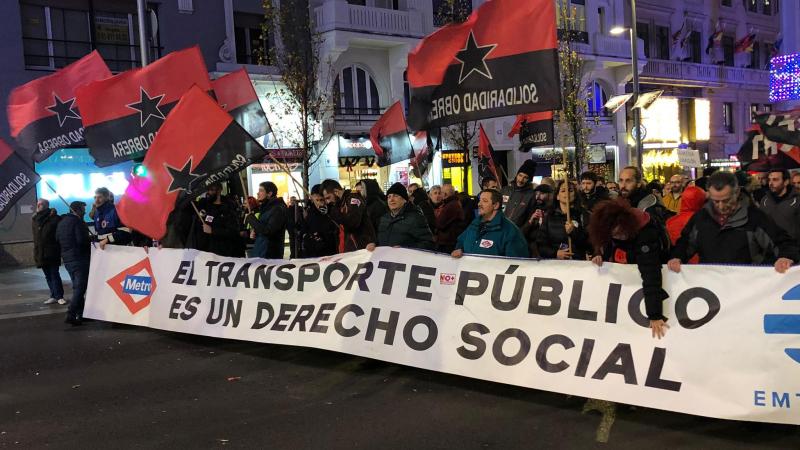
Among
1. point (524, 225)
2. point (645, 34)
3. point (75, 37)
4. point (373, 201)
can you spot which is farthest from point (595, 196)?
point (645, 34)

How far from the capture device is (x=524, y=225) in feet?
28.9

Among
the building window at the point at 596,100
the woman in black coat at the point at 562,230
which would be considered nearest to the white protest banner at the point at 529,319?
the woman in black coat at the point at 562,230

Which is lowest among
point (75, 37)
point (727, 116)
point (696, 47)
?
point (727, 116)

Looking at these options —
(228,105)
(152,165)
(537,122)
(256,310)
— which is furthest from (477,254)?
(537,122)

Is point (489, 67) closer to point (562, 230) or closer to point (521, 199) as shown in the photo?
point (562, 230)

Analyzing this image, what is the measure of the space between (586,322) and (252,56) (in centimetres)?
1940

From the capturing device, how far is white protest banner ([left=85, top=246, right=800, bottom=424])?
4.86 m

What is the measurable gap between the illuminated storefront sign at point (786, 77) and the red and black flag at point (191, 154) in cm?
1587

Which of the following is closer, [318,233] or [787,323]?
[787,323]

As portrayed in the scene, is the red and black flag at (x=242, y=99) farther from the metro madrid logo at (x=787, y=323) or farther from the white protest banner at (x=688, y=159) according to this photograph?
the white protest banner at (x=688, y=159)

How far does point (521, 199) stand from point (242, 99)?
4.86 metres

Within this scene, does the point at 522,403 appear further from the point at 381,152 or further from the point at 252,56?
the point at 252,56

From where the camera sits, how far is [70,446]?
5227 millimetres

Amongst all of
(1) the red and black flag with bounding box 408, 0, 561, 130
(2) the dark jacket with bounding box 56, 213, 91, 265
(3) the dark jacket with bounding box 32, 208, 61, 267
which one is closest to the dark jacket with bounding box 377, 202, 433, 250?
(1) the red and black flag with bounding box 408, 0, 561, 130
